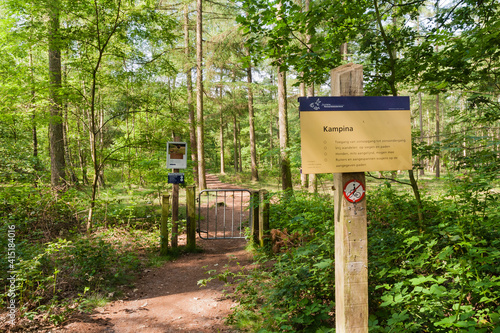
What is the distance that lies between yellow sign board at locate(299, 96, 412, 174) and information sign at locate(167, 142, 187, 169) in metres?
4.52

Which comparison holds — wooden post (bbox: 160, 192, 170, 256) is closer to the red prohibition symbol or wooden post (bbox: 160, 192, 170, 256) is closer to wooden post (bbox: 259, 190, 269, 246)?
wooden post (bbox: 259, 190, 269, 246)

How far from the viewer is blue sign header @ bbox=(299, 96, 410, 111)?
75.5 inches

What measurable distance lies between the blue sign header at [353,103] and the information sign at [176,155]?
4519mm

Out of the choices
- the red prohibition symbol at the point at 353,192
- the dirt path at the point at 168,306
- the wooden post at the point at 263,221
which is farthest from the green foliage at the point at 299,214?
the red prohibition symbol at the point at 353,192

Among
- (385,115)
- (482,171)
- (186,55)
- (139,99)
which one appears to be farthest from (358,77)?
(186,55)

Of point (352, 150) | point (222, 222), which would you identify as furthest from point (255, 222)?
point (352, 150)

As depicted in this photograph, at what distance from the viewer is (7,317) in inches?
125

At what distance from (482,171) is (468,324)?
2.43 m

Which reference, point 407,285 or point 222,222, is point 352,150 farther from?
point 222,222

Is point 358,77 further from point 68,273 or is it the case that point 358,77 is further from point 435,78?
point 68,273

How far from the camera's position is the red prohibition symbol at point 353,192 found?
199 centimetres

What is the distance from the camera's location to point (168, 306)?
4098mm

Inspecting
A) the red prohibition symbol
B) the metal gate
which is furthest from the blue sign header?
the metal gate

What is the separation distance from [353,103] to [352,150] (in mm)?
331
